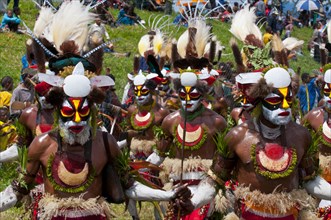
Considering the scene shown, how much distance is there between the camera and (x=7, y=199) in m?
5.93

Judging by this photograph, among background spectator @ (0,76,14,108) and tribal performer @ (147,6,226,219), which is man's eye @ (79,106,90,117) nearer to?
tribal performer @ (147,6,226,219)

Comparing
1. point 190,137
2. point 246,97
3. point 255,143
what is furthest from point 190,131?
point 255,143

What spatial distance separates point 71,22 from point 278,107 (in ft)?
5.81

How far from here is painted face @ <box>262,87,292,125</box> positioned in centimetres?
614

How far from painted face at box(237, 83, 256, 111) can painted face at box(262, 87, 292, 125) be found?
0.13 m

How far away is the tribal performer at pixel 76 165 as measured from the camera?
5.85m

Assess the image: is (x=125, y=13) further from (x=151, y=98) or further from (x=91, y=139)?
(x=91, y=139)

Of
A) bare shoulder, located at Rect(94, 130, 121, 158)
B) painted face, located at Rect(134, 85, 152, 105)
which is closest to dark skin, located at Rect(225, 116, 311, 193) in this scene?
bare shoulder, located at Rect(94, 130, 121, 158)

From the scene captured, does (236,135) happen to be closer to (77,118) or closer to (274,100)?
(274,100)

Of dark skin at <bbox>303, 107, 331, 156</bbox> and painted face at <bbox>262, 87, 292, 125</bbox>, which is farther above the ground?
painted face at <bbox>262, 87, 292, 125</bbox>

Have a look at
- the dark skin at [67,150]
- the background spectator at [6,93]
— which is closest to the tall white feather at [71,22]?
the dark skin at [67,150]

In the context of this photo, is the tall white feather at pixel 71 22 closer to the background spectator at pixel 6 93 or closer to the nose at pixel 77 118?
the nose at pixel 77 118

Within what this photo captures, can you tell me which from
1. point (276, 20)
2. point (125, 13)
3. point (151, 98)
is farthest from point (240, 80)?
point (276, 20)

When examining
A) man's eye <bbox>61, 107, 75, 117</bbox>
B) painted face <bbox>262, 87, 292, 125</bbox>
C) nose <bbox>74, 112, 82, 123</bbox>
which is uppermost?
man's eye <bbox>61, 107, 75, 117</bbox>
